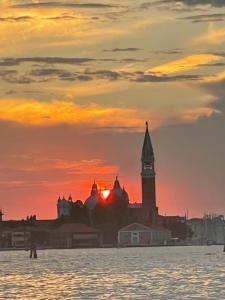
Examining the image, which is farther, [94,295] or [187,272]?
[187,272]

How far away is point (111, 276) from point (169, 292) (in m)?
20.6

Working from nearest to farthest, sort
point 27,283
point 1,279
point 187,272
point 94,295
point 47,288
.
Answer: point 94,295, point 47,288, point 27,283, point 1,279, point 187,272

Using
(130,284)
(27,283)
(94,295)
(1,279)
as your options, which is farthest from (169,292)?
(1,279)

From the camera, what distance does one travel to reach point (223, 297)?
2432 inches

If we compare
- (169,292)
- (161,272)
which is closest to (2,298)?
(169,292)

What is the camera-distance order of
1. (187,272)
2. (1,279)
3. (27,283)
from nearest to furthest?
(27,283)
(1,279)
(187,272)

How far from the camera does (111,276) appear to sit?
86812 millimetres

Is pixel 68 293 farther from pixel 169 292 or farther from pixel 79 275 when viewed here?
pixel 79 275

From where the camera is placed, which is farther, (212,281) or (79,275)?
(79,275)

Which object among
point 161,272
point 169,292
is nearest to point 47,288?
point 169,292

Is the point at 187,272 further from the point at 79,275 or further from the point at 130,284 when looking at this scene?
the point at 130,284

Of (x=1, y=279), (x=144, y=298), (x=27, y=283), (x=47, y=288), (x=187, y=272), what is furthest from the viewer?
(x=187, y=272)

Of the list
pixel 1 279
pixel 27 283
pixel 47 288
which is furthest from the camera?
pixel 1 279

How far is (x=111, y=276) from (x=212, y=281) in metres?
11.6
